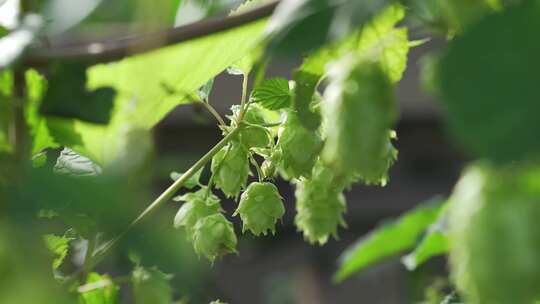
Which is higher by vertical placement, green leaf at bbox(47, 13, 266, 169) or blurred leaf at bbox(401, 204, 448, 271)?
green leaf at bbox(47, 13, 266, 169)

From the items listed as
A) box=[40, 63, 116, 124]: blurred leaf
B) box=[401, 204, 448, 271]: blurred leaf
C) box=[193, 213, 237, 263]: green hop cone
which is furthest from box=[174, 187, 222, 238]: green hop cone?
box=[401, 204, 448, 271]: blurred leaf

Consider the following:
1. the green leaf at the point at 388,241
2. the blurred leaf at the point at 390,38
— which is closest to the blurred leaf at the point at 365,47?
the blurred leaf at the point at 390,38

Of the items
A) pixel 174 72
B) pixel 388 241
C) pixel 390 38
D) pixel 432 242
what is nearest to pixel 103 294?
pixel 174 72

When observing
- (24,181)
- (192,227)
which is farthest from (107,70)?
(24,181)

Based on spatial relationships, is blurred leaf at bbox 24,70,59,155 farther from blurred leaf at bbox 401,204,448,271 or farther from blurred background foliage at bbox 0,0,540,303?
blurred leaf at bbox 401,204,448,271

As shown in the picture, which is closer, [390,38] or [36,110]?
[36,110]

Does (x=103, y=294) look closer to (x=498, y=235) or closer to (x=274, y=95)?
(x=274, y=95)
